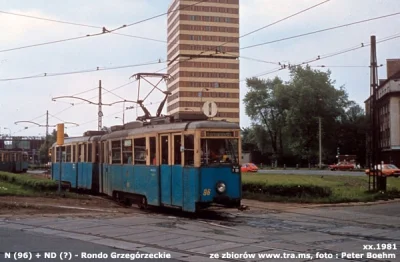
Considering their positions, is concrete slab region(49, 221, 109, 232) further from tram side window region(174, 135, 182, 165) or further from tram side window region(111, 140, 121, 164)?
tram side window region(111, 140, 121, 164)

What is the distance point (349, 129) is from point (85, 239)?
76.2 meters

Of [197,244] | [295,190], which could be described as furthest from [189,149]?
[295,190]

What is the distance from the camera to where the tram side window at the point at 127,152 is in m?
19.2

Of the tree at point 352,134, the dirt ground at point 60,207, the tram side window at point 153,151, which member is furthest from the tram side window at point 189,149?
the tree at point 352,134

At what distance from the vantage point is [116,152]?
20.8 meters

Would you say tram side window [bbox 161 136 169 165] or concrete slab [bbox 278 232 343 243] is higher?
tram side window [bbox 161 136 169 165]

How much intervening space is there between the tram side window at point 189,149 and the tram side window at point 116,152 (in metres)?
5.20

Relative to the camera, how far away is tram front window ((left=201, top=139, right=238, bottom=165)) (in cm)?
1558

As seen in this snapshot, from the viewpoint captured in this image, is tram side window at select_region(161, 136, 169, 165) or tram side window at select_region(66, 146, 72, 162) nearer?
tram side window at select_region(161, 136, 169, 165)

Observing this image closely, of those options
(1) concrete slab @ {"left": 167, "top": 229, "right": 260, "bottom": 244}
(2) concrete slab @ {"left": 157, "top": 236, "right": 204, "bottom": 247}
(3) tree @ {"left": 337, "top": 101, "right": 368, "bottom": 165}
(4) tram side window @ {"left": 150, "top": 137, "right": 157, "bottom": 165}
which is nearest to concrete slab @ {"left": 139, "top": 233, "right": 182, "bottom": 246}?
(2) concrete slab @ {"left": 157, "top": 236, "right": 204, "bottom": 247}

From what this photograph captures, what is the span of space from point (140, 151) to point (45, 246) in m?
8.36

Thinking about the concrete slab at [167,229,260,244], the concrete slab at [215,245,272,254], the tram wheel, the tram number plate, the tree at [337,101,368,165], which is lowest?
the concrete slab at [167,229,260,244]

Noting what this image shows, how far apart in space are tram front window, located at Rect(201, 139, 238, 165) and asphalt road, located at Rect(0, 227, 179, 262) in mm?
5398

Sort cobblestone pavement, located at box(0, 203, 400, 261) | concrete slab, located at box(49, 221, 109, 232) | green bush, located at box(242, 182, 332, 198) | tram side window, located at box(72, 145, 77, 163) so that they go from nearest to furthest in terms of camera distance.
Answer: cobblestone pavement, located at box(0, 203, 400, 261), concrete slab, located at box(49, 221, 109, 232), green bush, located at box(242, 182, 332, 198), tram side window, located at box(72, 145, 77, 163)
